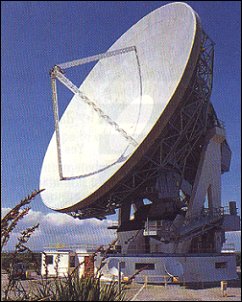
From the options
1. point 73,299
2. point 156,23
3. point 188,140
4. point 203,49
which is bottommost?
point 73,299

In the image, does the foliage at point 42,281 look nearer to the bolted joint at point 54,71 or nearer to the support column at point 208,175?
the bolted joint at point 54,71

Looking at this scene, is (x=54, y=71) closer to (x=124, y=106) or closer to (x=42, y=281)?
(x=124, y=106)

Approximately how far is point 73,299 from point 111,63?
23941 millimetres

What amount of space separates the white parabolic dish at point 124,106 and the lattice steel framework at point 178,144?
1.10 meters

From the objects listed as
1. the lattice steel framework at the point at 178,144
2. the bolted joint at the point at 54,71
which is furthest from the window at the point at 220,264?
the bolted joint at the point at 54,71

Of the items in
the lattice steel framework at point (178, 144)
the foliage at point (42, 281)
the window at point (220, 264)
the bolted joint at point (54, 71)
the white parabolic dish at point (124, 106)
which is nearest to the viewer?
the foliage at point (42, 281)

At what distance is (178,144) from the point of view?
880 inches

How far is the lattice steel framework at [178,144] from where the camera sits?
21.1m

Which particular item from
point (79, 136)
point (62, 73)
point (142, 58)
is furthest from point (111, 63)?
point (62, 73)

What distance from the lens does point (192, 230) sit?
23641 mm

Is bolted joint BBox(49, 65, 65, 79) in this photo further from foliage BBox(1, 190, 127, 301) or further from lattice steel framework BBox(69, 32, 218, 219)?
foliage BBox(1, 190, 127, 301)

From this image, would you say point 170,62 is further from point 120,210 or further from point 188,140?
point 120,210

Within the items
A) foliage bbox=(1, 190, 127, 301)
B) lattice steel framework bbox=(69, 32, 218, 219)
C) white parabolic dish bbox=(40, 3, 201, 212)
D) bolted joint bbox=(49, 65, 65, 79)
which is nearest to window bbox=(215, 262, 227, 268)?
lattice steel framework bbox=(69, 32, 218, 219)

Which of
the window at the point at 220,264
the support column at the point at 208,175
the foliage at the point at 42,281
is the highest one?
the support column at the point at 208,175
